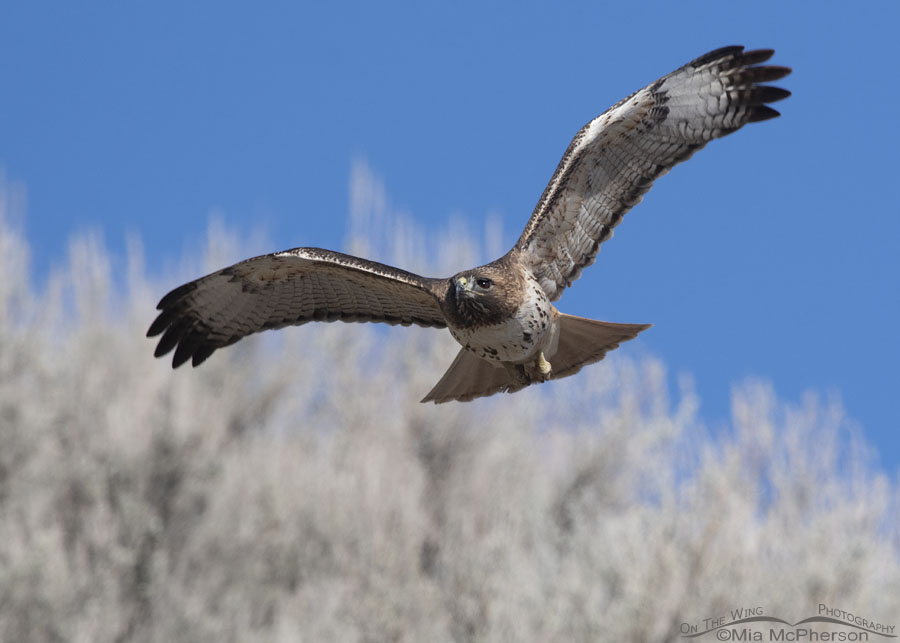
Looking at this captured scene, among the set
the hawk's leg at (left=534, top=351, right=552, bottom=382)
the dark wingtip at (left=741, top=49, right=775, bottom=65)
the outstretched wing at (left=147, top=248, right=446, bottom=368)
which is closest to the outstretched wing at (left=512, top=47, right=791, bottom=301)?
the dark wingtip at (left=741, top=49, right=775, bottom=65)

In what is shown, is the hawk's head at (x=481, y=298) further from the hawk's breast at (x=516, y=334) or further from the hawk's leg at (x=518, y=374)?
the hawk's leg at (x=518, y=374)

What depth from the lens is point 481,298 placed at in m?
6.57

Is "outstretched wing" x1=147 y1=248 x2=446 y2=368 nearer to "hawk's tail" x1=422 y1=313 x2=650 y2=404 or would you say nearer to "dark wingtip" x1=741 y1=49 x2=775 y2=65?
"hawk's tail" x1=422 y1=313 x2=650 y2=404

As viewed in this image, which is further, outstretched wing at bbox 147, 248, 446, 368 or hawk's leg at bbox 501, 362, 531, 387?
outstretched wing at bbox 147, 248, 446, 368

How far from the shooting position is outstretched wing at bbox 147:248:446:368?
7559 mm

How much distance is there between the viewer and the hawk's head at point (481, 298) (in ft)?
21.5

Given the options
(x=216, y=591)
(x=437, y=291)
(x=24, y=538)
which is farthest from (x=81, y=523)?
(x=437, y=291)

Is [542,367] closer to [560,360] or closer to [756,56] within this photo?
[560,360]

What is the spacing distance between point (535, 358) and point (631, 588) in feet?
21.7

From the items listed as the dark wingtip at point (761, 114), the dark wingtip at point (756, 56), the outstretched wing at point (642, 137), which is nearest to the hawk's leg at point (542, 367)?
the outstretched wing at point (642, 137)

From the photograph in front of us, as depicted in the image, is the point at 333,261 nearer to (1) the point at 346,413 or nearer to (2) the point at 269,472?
(2) the point at 269,472

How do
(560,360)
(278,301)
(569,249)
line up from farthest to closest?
1. (278,301)
2. (569,249)
3. (560,360)

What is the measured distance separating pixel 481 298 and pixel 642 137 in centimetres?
144

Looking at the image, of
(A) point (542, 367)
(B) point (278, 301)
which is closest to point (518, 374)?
(A) point (542, 367)
